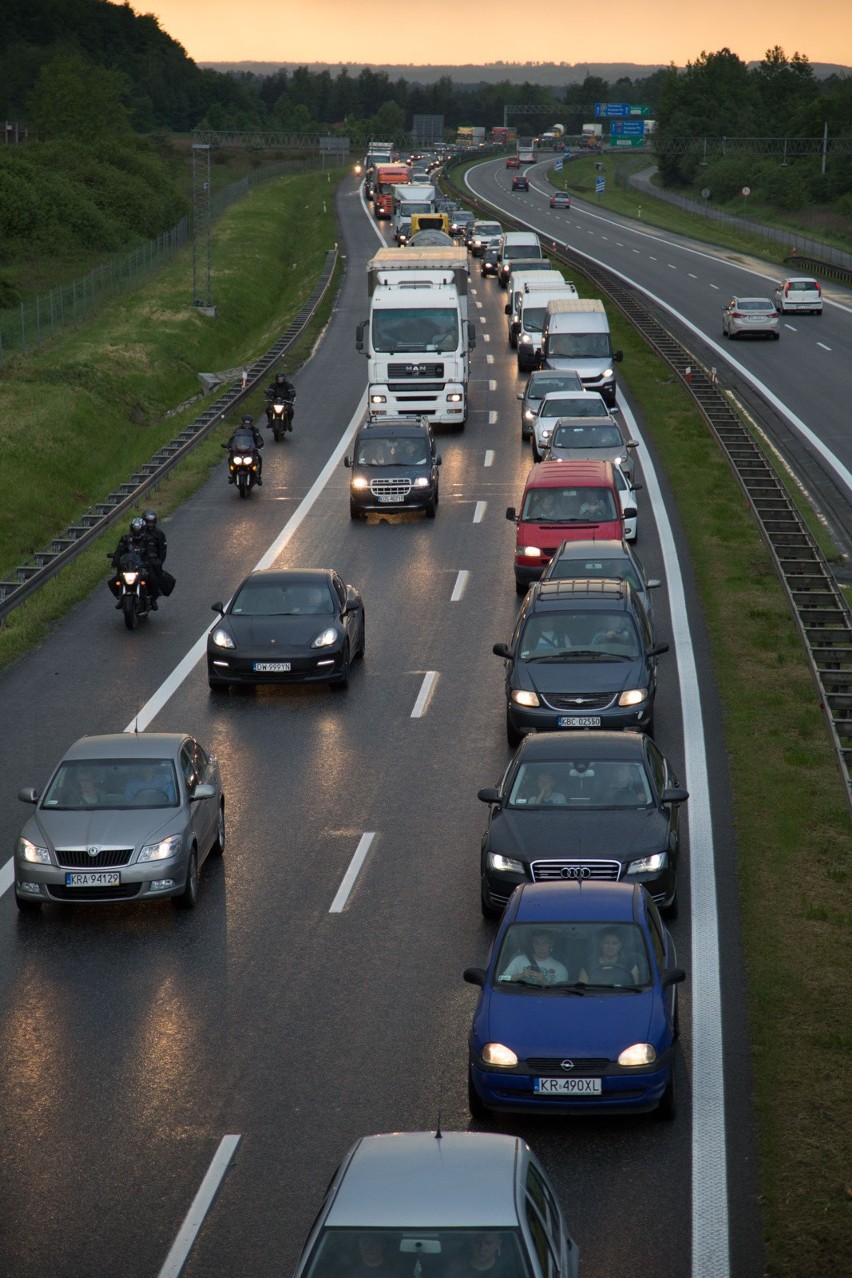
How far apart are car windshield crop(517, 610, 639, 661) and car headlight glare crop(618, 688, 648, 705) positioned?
639 mm

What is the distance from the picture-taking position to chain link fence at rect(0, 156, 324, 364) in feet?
217

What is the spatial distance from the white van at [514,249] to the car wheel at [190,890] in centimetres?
6199

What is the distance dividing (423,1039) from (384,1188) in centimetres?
509

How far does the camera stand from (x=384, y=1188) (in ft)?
24.8

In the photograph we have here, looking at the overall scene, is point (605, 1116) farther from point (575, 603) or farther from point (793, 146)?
point (793, 146)

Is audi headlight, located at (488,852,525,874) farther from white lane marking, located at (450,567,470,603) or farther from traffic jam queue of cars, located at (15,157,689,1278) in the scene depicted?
white lane marking, located at (450,567,470,603)

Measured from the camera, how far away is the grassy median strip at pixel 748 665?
11.0 metres

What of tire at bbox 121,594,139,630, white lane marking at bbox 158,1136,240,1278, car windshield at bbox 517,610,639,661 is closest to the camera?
white lane marking at bbox 158,1136,240,1278

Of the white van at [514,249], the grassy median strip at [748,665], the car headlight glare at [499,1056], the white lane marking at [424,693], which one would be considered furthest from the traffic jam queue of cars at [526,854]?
the white van at [514,249]

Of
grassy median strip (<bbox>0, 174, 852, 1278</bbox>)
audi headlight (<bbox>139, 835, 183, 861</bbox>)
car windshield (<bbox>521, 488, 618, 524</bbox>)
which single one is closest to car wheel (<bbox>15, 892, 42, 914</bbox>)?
audi headlight (<bbox>139, 835, 183, 861</bbox>)

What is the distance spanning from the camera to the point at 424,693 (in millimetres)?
22141

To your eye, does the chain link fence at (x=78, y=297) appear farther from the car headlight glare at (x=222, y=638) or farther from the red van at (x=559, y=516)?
the car headlight glare at (x=222, y=638)

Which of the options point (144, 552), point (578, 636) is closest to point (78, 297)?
point (144, 552)

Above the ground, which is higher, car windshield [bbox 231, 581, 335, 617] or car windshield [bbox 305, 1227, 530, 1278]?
car windshield [bbox 305, 1227, 530, 1278]
